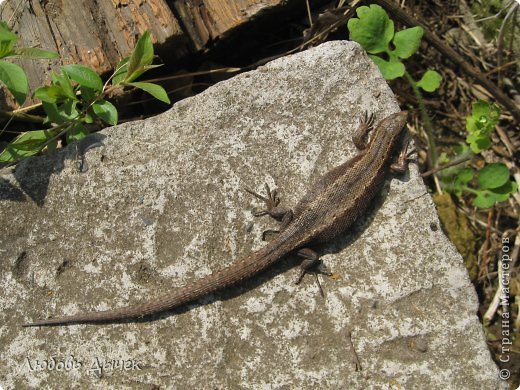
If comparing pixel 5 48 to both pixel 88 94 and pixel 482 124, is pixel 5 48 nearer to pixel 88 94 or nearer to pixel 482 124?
pixel 88 94

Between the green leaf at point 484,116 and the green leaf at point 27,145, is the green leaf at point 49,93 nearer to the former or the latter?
the green leaf at point 27,145

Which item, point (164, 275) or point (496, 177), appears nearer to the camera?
point (164, 275)

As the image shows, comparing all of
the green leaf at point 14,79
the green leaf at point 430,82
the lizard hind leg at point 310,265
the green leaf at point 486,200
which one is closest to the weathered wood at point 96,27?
the green leaf at point 14,79

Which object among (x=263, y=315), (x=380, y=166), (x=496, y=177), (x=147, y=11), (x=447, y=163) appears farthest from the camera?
(x=447, y=163)

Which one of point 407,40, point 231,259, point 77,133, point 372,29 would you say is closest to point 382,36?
point 372,29

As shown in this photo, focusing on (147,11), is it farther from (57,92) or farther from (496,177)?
(496,177)

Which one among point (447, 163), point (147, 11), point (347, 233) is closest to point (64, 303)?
point (347, 233)

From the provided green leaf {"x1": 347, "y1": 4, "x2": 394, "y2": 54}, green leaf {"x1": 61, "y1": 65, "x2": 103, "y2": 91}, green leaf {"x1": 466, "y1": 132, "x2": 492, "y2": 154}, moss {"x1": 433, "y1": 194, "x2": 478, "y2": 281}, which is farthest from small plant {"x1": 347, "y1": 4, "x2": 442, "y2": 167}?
green leaf {"x1": 61, "y1": 65, "x2": 103, "y2": 91}
